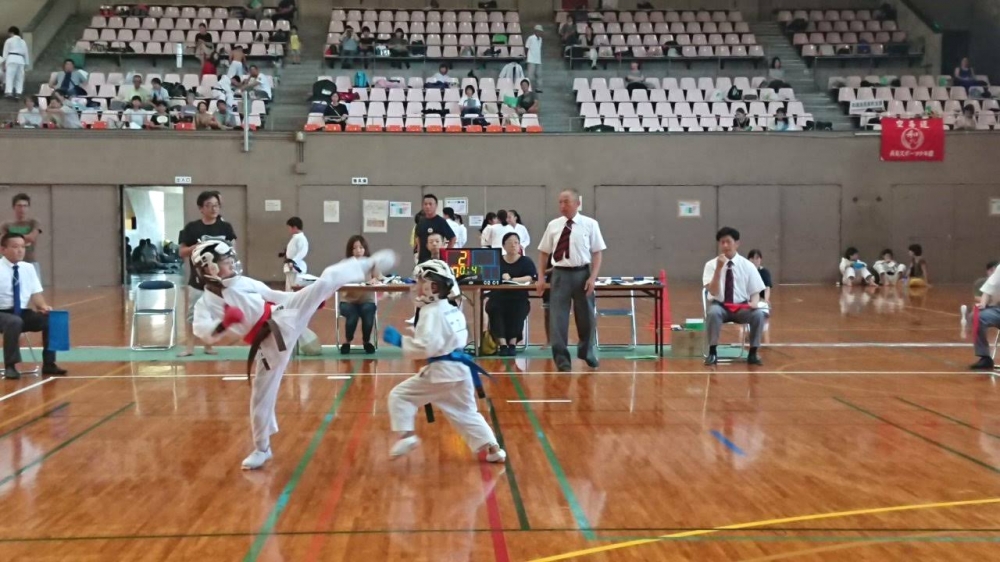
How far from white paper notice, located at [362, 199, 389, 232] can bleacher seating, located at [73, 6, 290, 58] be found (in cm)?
591

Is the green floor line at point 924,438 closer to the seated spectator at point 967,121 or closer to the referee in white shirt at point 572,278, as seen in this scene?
the referee in white shirt at point 572,278

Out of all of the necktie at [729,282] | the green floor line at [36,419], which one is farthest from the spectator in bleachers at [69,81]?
the necktie at [729,282]

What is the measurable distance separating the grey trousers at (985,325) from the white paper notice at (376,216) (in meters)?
15.6

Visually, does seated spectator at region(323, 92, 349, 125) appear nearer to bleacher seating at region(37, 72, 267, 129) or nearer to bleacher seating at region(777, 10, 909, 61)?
bleacher seating at region(37, 72, 267, 129)

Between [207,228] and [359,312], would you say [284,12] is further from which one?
[207,228]

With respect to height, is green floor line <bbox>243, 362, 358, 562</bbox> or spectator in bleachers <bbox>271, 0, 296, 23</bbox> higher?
spectator in bleachers <bbox>271, 0, 296, 23</bbox>

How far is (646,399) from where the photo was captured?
8203 mm

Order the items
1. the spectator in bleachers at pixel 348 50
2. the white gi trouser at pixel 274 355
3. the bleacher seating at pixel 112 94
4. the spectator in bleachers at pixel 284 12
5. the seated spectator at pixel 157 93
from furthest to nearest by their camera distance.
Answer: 1. the spectator in bleachers at pixel 284 12
2. the spectator in bleachers at pixel 348 50
3. the seated spectator at pixel 157 93
4. the bleacher seating at pixel 112 94
5. the white gi trouser at pixel 274 355

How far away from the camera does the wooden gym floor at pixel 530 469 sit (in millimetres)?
4484

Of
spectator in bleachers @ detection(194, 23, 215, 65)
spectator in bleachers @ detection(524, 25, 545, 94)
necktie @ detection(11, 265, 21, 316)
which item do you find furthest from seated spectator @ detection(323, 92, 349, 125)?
necktie @ detection(11, 265, 21, 316)

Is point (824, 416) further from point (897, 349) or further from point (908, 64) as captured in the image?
point (908, 64)

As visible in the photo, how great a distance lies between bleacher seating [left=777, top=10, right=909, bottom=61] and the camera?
2664 centimetres

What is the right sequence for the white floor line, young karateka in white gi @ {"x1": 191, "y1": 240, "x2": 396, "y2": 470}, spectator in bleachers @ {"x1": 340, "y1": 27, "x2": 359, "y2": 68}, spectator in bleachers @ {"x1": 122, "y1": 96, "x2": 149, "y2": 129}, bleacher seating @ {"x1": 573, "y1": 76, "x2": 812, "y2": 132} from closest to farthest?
1. young karateka in white gi @ {"x1": 191, "y1": 240, "x2": 396, "y2": 470}
2. the white floor line
3. spectator in bleachers @ {"x1": 122, "y1": 96, "x2": 149, "y2": 129}
4. bleacher seating @ {"x1": 573, "y1": 76, "x2": 812, "y2": 132}
5. spectator in bleachers @ {"x1": 340, "y1": 27, "x2": 359, "y2": 68}

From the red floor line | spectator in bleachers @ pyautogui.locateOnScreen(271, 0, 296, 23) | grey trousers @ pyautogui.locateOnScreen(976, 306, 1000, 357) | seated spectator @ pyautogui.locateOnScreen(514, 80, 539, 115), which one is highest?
spectator in bleachers @ pyautogui.locateOnScreen(271, 0, 296, 23)
